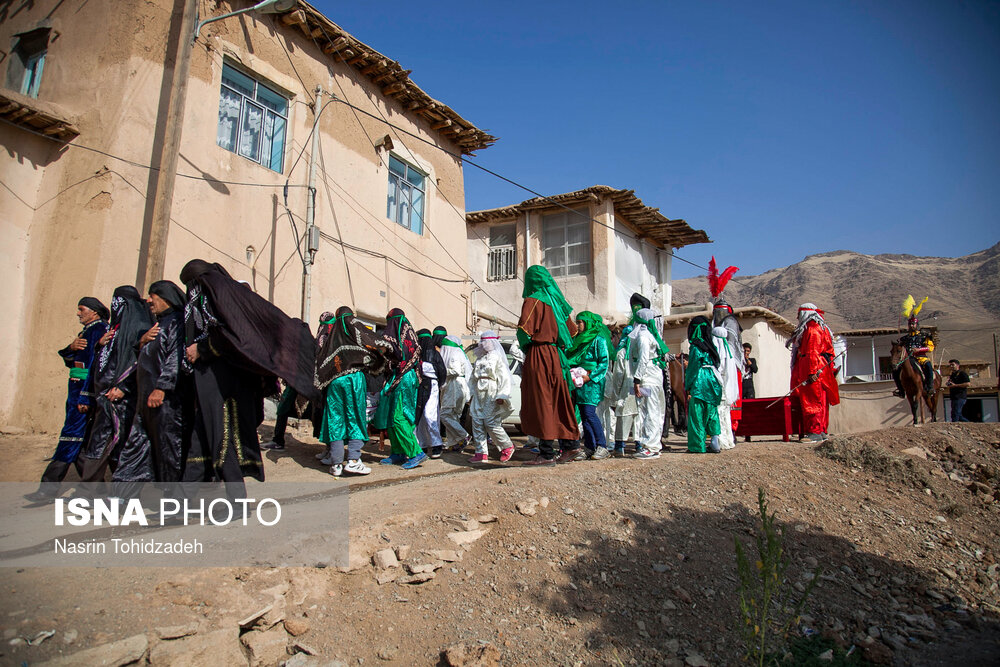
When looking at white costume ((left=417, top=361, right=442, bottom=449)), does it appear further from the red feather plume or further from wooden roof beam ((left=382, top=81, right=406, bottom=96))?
wooden roof beam ((left=382, top=81, right=406, bottom=96))

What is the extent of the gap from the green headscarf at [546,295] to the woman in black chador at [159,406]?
3187 millimetres

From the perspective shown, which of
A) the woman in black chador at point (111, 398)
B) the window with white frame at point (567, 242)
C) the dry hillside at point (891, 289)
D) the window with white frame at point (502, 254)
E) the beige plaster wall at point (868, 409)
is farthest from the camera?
the dry hillside at point (891, 289)

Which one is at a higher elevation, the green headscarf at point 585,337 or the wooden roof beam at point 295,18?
the wooden roof beam at point 295,18

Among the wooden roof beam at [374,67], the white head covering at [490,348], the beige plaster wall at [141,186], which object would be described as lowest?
the white head covering at [490,348]

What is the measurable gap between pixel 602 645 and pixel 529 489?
1.64 m

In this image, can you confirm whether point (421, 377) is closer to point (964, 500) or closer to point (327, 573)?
point (327, 573)

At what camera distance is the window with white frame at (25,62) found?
30.6ft

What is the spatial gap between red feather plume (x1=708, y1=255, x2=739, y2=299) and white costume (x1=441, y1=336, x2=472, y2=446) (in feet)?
14.0

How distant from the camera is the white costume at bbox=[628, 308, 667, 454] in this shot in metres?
6.30

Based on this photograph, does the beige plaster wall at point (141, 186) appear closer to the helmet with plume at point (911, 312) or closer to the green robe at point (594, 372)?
the green robe at point (594, 372)

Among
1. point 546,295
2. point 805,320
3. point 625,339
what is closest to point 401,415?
point 546,295

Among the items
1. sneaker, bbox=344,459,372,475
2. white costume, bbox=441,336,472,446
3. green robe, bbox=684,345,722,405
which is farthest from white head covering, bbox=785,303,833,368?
sneaker, bbox=344,459,372,475

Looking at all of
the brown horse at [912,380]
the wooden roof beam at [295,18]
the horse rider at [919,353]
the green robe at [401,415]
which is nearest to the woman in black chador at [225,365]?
the green robe at [401,415]

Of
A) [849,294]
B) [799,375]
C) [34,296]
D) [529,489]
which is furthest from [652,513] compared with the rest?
[849,294]
